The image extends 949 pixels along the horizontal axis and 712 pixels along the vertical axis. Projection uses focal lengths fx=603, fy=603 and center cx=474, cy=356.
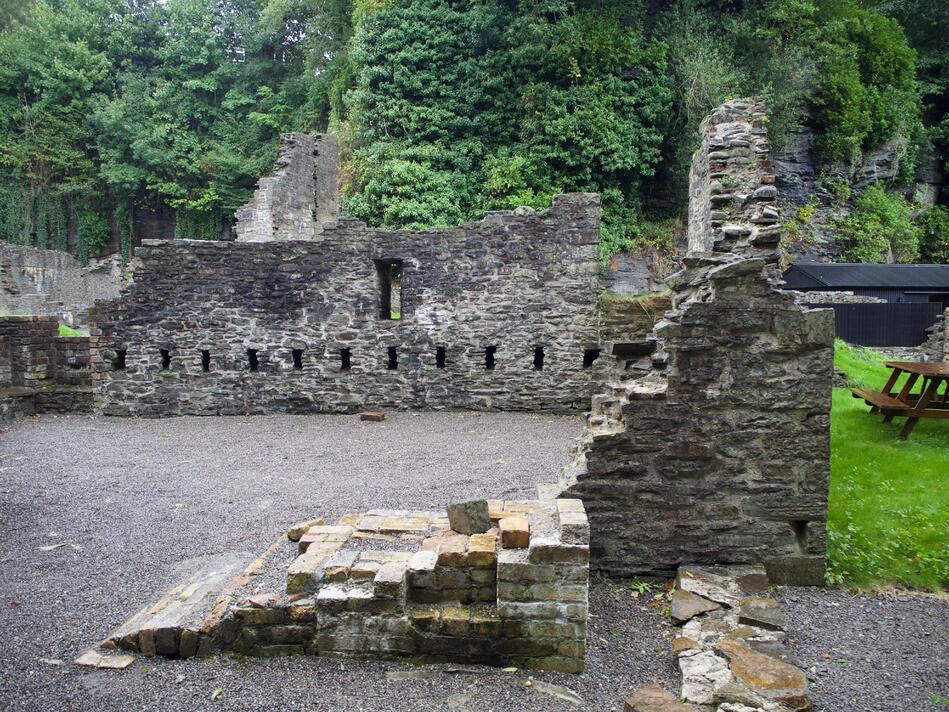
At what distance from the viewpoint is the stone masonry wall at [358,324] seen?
39.7 feet

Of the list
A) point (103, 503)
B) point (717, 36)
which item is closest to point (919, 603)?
point (103, 503)

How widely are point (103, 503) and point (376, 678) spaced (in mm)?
5114

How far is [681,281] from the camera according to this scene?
5.51 meters

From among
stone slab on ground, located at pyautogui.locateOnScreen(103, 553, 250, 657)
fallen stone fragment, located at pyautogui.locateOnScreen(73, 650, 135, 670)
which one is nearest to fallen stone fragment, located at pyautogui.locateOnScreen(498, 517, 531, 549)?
stone slab on ground, located at pyautogui.locateOnScreen(103, 553, 250, 657)

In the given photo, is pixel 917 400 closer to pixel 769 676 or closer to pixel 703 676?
pixel 769 676

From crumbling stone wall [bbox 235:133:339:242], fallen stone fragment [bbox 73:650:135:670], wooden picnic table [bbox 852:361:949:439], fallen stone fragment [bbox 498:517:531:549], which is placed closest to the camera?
fallen stone fragment [bbox 73:650:135:670]

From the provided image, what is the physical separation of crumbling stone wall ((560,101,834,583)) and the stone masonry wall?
278 inches

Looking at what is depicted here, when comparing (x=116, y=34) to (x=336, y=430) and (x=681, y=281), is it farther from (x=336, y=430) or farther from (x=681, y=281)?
(x=681, y=281)

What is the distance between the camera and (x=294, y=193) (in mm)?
19594

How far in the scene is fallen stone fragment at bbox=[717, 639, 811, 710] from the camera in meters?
3.30

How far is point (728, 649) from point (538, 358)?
8771mm

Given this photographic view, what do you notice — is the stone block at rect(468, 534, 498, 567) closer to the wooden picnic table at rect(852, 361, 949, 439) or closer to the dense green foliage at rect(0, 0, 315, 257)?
the wooden picnic table at rect(852, 361, 949, 439)

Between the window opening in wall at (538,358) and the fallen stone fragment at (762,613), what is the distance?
8.04 meters

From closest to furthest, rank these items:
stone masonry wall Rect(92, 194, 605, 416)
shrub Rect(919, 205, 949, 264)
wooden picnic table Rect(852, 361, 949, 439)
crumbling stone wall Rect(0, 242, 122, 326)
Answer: wooden picnic table Rect(852, 361, 949, 439)
stone masonry wall Rect(92, 194, 605, 416)
crumbling stone wall Rect(0, 242, 122, 326)
shrub Rect(919, 205, 949, 264)
